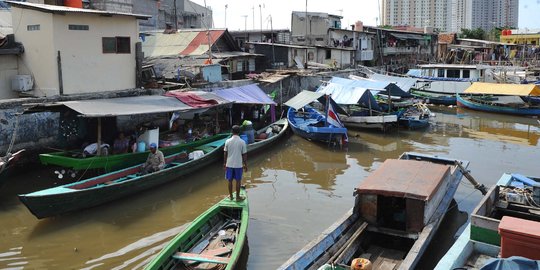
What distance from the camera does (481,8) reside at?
102 meters

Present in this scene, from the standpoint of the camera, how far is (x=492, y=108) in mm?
26547

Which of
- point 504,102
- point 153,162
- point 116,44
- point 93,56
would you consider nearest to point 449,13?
point 504,102

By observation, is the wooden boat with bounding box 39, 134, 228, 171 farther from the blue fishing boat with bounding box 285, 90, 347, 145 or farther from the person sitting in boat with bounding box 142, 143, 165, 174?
the blue fishing boat with bounding box 285, 90, 347, 145

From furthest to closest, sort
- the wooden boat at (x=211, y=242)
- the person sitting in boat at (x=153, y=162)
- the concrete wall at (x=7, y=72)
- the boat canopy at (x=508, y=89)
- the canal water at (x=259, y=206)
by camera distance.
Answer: the boat canopy at (x=508, y=89) → the concrete wall at (x=7, y=72) → the person sitting in boat at (x=153, y=162) → the canal water at (x=259, y=206) → the wooden boat at (x=211, y=242)

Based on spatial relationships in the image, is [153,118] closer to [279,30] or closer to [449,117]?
[449,117]

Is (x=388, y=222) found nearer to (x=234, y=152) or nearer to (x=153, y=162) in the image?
(x=234, y=152)

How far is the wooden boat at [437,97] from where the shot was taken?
99.1ft

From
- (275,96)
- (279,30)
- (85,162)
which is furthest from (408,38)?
(85,162)

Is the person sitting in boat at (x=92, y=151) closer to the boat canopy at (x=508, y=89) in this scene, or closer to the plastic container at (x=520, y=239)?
the plastic container at (x=520, y=239)

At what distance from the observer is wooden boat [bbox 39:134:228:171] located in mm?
11469

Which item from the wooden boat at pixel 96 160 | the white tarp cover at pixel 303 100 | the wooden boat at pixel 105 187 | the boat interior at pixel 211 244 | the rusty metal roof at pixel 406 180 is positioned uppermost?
the white tarp cover at pixel 303 100

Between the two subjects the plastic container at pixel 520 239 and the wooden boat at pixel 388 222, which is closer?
the plastic container at pixel 520 239

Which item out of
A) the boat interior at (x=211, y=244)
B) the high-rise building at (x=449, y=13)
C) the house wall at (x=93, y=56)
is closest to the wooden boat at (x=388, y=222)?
the boat interior at (x=211, y=244)

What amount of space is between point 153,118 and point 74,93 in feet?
11.2
